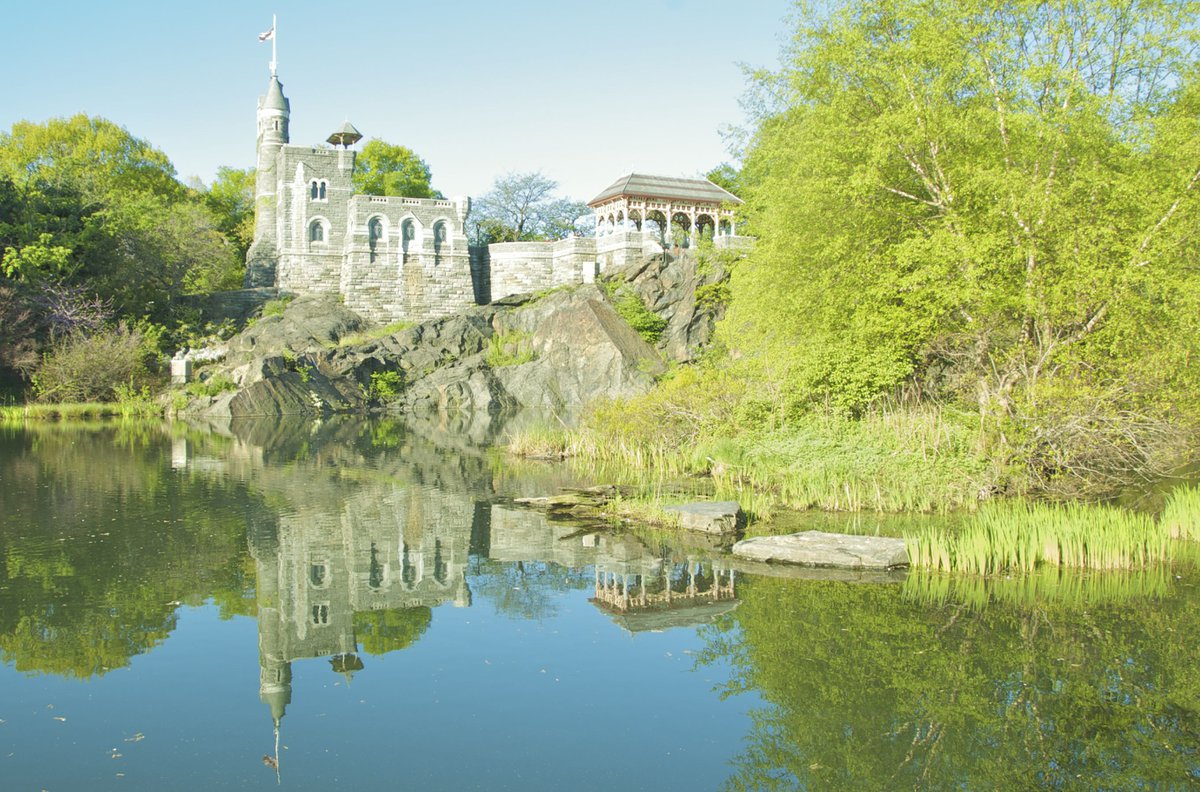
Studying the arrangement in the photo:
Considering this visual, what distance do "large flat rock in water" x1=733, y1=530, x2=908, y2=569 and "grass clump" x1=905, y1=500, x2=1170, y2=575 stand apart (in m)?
0.24

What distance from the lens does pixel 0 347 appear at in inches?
1451

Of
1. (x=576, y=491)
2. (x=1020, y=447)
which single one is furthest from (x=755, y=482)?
(x=1020, y=447)

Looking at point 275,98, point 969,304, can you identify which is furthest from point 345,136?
point 969,304

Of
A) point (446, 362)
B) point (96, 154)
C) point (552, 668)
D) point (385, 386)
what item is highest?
point (96, 154)

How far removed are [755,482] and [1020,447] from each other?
428cm

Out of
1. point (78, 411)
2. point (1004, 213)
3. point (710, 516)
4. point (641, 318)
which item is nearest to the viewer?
point (710, 516)

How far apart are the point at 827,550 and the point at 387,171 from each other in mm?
57666

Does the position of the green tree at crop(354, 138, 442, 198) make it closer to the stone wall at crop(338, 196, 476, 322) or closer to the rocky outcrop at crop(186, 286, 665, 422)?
the stone wall at crop(338, 196, 476, 322)

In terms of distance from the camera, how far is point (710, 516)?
43.6ft

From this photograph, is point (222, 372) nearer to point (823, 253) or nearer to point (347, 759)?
point (823, 253)

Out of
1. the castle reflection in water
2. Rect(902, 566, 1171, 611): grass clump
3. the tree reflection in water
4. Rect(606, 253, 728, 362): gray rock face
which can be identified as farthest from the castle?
the tree reflection in water

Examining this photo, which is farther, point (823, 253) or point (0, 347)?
point (0, 347)

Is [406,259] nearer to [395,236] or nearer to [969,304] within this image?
[395,236]

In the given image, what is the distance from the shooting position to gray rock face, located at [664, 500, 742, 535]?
1318cm
